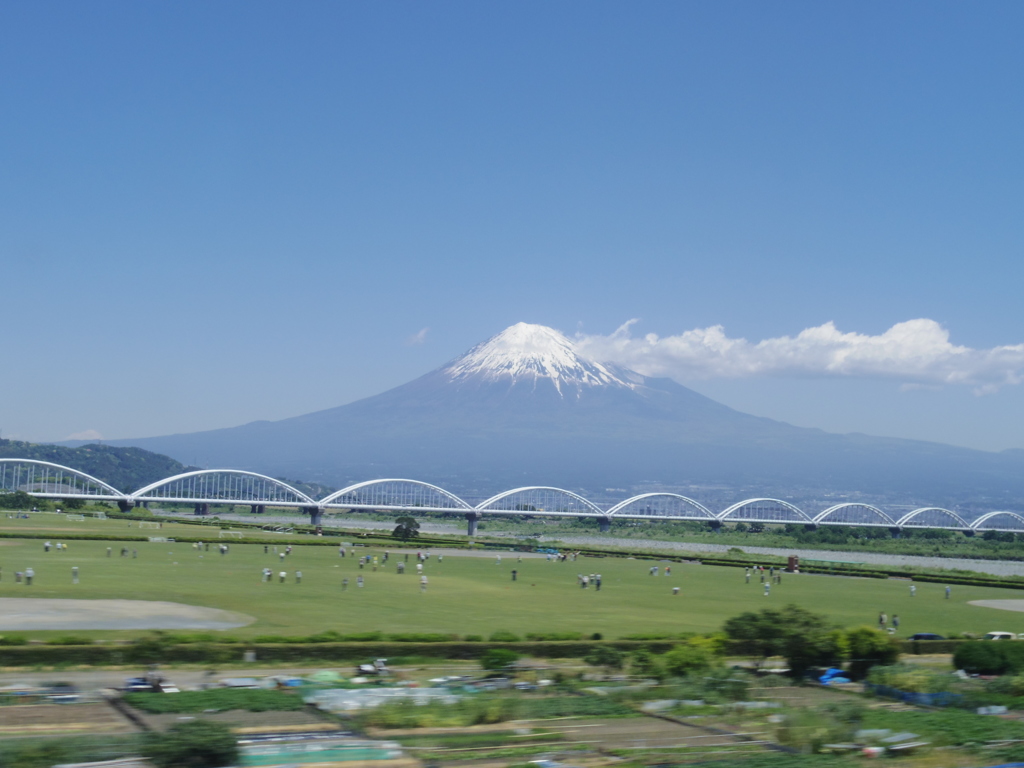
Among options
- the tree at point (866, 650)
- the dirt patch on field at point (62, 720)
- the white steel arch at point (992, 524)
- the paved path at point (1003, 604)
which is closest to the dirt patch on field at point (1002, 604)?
the paved path at point (1003, 604)

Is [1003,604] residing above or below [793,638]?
below

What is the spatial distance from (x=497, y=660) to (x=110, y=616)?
1316cm

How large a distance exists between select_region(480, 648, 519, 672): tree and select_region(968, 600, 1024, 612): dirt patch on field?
3142cm

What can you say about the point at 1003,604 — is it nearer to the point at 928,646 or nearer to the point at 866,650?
the point at 928,646

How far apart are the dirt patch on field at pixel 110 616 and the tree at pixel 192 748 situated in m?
A: 14.6

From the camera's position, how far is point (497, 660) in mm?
24719

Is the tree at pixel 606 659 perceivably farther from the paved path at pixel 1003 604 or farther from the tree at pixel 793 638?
the paved path at pixel 1003 604

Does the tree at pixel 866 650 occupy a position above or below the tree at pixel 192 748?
below

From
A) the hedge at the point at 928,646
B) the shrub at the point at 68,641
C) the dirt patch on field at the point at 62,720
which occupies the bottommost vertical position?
the hedge at the point at 928,646

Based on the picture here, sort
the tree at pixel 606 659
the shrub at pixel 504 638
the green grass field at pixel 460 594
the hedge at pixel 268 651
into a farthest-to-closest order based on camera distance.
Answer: the green grass field at pixel 460 594 → the shrub at pixel 504 638 → the tree at pixel 606 659 → the hedge at pixel 268 651

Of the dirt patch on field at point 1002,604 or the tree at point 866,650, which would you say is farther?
the dirt patch on field at point 1002,604

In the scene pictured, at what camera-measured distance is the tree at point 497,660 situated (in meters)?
24.4

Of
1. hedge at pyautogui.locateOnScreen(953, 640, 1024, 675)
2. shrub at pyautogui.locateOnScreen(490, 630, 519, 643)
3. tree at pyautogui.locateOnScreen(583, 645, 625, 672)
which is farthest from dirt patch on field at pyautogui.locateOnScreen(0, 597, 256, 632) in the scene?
hedge at pyautogui.locateOnScreen(953, 640, 1024, 675)

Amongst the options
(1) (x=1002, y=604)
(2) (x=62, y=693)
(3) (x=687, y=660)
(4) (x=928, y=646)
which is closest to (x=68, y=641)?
(2) (x=62, y=693)
